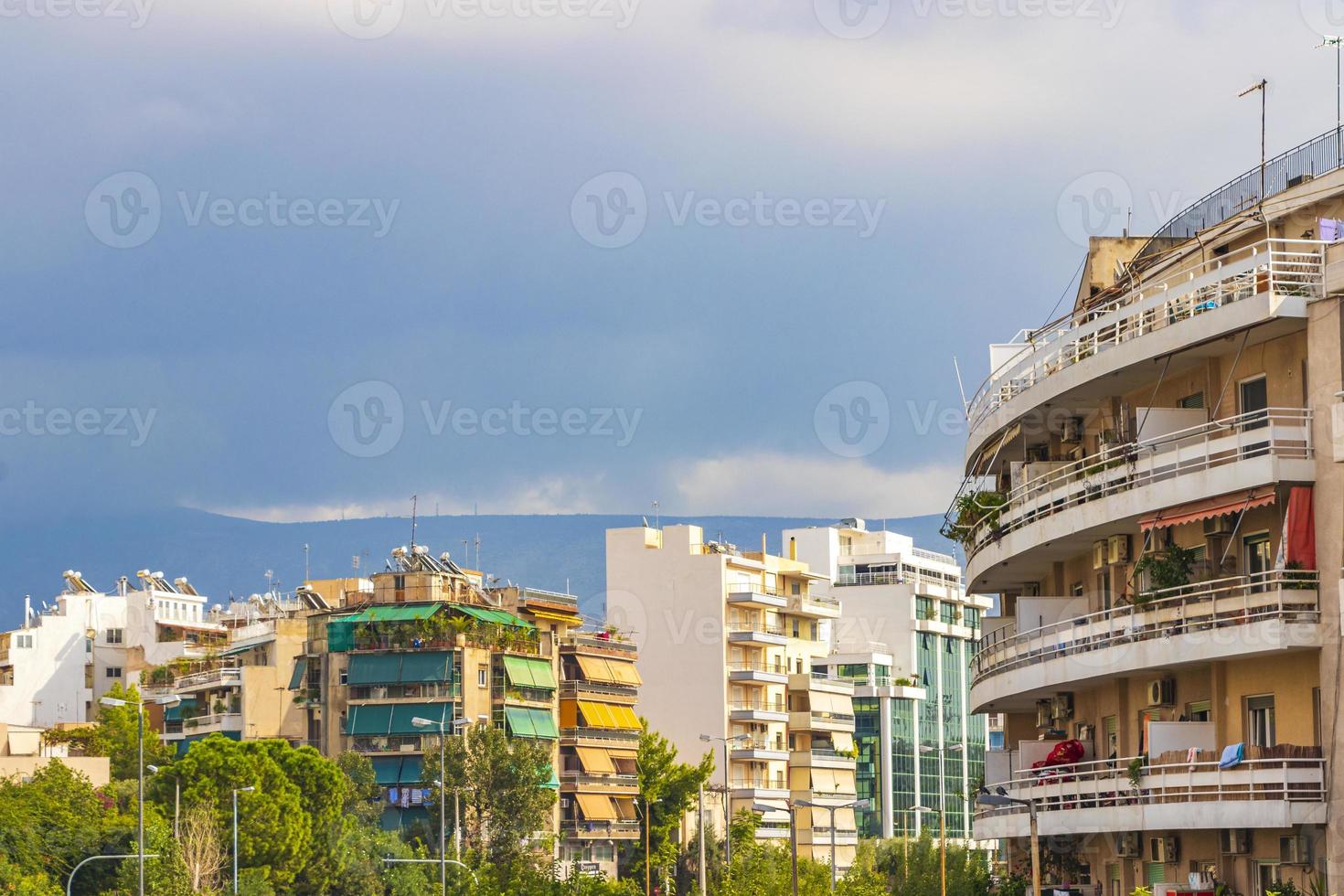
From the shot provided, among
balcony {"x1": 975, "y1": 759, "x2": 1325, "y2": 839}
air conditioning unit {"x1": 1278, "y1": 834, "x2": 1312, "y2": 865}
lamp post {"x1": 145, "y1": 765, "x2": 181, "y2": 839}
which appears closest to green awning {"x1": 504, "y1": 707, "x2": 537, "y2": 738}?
lamp post {"x1": 145, "y1": 765, "x2": 181, "y2": 839}

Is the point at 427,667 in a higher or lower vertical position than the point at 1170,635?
higher

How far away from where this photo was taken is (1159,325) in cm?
3994

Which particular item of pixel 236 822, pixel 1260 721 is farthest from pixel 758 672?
pixel 1260 721

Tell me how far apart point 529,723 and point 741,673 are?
19.9 m

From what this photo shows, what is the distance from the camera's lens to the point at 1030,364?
47438 millimetres

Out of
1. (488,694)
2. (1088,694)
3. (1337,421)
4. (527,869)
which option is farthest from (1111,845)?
(488,694)

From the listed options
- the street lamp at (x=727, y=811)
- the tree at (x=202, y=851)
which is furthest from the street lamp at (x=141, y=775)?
the street lamp at (x=727, y=811)

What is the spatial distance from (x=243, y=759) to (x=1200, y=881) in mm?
53164

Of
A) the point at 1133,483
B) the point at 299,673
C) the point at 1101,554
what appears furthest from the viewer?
the point at 299,673

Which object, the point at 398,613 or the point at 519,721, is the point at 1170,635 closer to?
the point at 519,721

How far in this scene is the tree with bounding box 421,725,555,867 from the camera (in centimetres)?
8794

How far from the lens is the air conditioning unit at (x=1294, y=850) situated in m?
34.3

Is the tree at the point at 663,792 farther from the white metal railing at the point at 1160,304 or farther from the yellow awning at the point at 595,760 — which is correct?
the white metal railing at the point at 1160,304

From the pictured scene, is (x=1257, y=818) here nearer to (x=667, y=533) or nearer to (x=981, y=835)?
(x=981, y=835)
